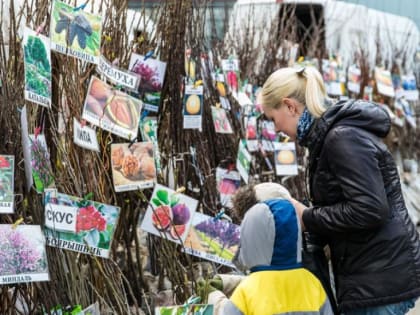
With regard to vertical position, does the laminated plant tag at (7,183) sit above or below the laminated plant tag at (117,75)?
below

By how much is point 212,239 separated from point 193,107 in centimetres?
74

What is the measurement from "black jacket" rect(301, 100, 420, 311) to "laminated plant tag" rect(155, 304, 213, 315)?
0.53 metres

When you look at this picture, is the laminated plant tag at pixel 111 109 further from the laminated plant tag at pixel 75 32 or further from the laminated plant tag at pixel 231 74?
the laminated plant tag at pixel 231 74

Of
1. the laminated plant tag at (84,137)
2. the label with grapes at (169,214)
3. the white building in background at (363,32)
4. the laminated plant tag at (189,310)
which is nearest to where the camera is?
the laminated plant tag at (189,310)

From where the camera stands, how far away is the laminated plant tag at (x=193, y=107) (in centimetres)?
439

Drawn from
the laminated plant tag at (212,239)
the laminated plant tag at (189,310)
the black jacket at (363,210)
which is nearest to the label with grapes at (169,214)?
the laminated plant tag at (212,239)

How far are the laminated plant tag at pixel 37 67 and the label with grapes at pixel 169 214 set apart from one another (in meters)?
0.79

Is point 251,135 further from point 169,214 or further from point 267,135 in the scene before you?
point 169,214

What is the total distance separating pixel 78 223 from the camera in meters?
3.56

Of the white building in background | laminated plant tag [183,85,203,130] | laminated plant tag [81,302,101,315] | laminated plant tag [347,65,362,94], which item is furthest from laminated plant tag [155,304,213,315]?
the white building in background

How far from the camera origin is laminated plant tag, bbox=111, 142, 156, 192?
3.86 meters

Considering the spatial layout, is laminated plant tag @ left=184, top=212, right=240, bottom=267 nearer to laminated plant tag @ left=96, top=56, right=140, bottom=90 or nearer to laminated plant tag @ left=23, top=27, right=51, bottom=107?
laminated plant tag @ left=96, top=56, right=140, bottom=90

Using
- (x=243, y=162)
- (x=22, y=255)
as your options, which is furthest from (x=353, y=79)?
(x=22, y=255)

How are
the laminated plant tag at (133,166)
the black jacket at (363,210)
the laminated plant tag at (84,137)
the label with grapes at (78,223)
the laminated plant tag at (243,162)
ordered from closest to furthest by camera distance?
the black jacket at (363,210) < the label with grapes at (78,223) < the laminated plant tag at (84,137) < the laminated plant tag at (133,166) < the laminated plant tag at (243,162)
